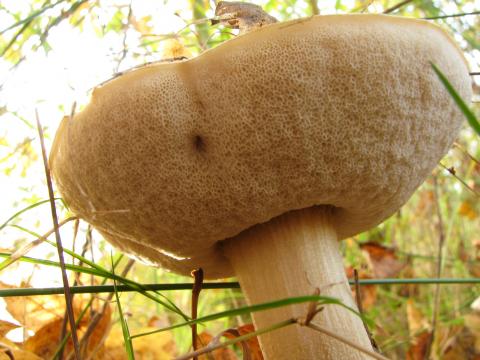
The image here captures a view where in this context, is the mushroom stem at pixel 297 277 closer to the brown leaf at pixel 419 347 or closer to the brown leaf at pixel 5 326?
the brown leaf at pixel 5 326

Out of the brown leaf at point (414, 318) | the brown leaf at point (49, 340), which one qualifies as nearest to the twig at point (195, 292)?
the brown leaf at point (49, 340)

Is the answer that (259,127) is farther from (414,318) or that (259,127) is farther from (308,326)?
(414,318)

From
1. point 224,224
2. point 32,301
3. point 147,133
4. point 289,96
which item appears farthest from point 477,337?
point 32,301

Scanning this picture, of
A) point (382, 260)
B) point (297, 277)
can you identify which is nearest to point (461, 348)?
point (382, 260)

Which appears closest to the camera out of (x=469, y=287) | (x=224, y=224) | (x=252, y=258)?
(x=224, y=224)

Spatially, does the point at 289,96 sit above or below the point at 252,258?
above

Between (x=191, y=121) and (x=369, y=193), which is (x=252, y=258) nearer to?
(x=369, y=193)
